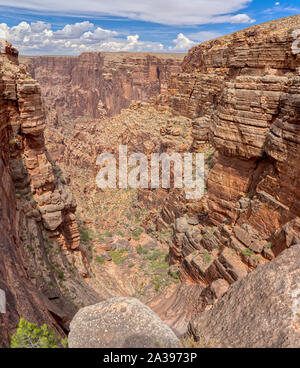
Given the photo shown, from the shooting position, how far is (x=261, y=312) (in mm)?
4391

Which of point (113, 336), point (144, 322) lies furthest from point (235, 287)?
point (113, 336)

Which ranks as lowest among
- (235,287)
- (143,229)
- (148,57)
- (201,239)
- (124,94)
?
(143,229)

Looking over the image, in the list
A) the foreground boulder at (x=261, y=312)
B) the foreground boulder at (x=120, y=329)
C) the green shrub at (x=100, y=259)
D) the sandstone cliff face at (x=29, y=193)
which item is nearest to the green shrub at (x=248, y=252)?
the foreground boulder at (x=261, y=312)

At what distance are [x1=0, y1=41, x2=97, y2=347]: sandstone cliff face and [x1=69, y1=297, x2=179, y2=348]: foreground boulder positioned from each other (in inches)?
179

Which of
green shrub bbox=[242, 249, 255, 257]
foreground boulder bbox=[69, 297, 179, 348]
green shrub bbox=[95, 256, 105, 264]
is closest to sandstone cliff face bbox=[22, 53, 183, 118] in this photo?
green shrub bbox=[95, 256, 105, 264]

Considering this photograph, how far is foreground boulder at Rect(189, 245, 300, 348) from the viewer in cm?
392

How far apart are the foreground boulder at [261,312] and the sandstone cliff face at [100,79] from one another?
62.6 metres

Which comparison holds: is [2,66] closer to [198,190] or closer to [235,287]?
[235,287]

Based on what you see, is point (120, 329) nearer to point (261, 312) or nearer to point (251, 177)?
point (261, 312)

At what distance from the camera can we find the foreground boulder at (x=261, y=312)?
3924 mm

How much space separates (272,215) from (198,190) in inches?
347

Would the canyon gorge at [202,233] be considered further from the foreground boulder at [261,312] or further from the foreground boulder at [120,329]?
the foreground boulder at [120,329]

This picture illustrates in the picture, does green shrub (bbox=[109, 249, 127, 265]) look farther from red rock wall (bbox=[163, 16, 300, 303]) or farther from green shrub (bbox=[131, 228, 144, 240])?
red rock wall (bbox=[163, 16, 300, 303])
